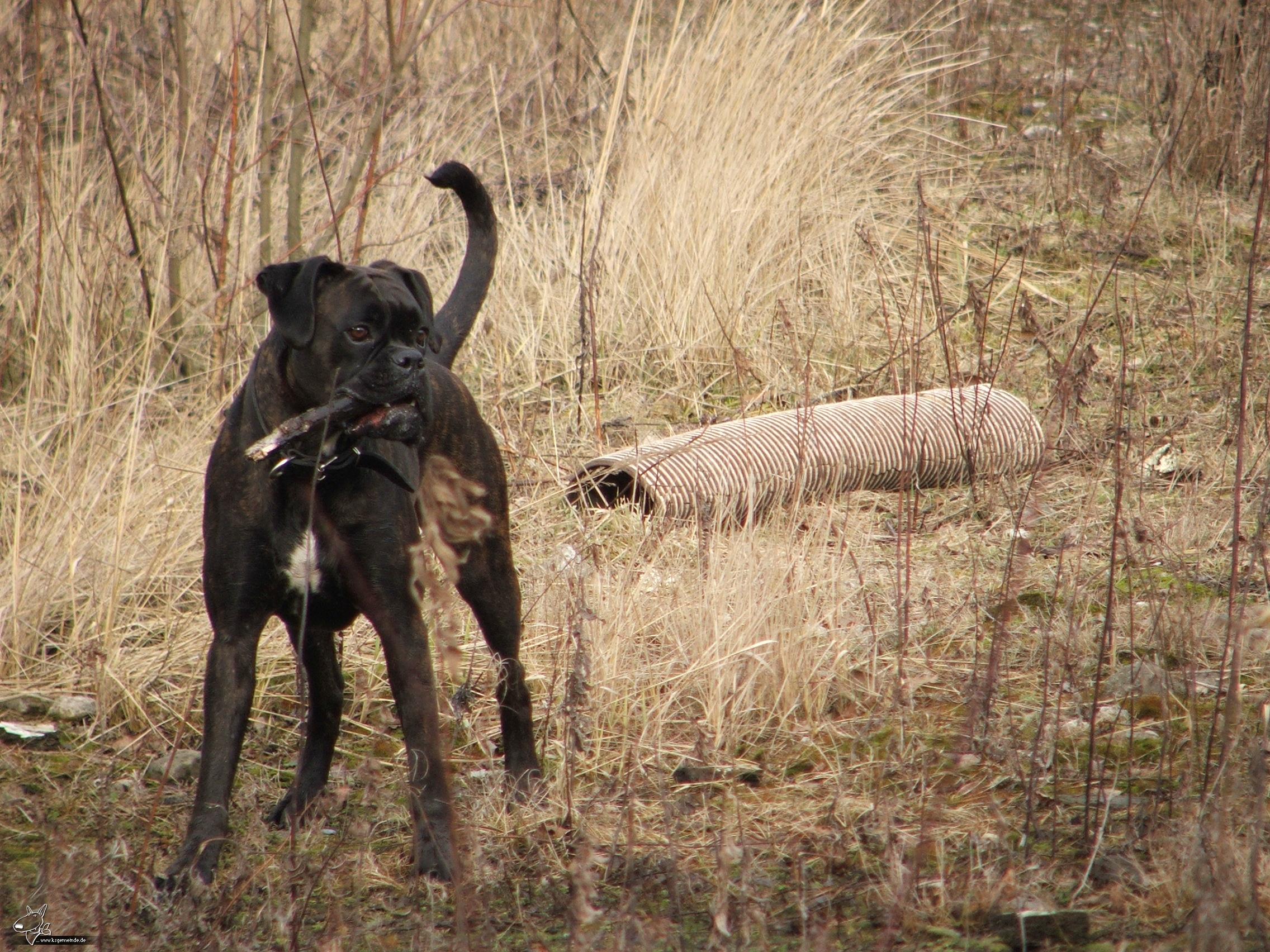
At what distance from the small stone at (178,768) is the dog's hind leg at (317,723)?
0.35 m

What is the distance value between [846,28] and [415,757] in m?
6.61

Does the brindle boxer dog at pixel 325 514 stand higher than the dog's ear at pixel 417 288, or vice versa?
the dog's ear at pixel 417 288

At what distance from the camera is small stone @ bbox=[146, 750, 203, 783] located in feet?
11.7

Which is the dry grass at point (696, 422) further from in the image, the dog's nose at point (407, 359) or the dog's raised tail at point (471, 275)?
the dog's raised tail at point (471, 275)

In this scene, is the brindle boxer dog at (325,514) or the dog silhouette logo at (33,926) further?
the brindle boxer dog at (325,514)

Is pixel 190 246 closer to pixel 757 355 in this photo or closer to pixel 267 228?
pixel 267 228

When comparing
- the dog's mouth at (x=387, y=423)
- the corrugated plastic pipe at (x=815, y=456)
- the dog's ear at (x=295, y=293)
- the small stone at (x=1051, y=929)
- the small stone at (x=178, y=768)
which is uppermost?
the dog's ear at (x=295, y=293)

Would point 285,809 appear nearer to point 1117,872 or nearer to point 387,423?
point 387,423

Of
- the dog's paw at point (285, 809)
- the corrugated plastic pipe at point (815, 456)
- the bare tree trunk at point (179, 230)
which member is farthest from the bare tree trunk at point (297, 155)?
the dog's paw at point (285, 809)

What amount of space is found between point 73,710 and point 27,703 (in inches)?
6.4

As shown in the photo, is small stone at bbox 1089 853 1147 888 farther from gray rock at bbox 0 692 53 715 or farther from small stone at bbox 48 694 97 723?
gray rock at bbox 0 692 53 715

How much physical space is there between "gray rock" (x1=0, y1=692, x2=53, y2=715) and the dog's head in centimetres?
165

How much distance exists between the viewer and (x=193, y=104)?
586cm

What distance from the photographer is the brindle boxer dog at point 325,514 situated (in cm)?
280
